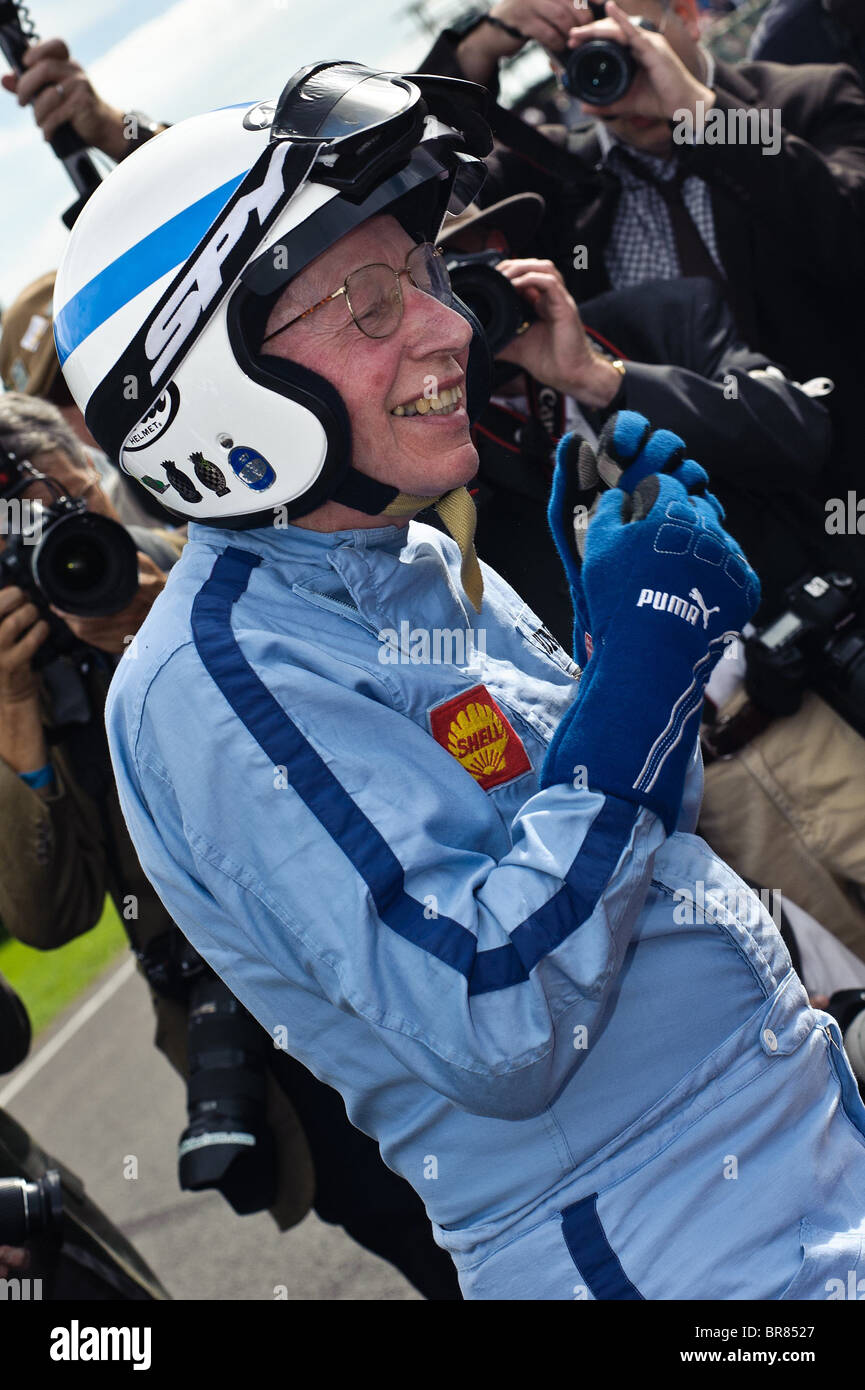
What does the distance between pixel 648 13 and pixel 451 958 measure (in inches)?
104

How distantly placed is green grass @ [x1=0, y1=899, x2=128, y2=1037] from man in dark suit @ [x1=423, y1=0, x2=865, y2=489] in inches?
166

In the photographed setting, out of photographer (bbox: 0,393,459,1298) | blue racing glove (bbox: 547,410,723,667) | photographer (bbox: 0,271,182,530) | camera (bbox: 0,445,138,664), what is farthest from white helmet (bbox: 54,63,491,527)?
photographer (bbox: 0,271,182,530)

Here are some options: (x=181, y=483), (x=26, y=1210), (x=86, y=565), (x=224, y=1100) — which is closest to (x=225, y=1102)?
(x=224, y=1100)

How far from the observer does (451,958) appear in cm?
117

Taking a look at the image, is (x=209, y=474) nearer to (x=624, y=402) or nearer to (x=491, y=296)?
(x=491, y=296)

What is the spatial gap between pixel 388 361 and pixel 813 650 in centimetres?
135

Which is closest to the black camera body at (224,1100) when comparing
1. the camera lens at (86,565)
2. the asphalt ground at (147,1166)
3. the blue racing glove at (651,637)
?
the asphalt ground at (147,1166)

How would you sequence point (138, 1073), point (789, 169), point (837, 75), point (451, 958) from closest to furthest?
point (451, 958), point (789, 169), point (837, 75), point (138, 1073)

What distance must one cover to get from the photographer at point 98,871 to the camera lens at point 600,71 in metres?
1.46

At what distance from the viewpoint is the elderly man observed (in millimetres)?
1215

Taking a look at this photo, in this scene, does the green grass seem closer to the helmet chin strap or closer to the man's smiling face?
the helmet chin strap
